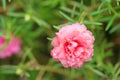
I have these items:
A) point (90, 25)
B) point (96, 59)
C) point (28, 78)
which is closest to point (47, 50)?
point (28, 78)

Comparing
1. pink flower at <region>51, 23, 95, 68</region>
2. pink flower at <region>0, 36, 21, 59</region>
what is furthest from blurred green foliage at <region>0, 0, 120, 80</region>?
pink flower at <region>51, 23, 95, 68</region>

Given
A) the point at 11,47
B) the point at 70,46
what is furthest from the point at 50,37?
the point at 70,46

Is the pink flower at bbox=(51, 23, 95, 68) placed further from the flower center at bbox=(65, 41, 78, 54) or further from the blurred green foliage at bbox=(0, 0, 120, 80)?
the blurred green foliage at bbox=(0, 0, 120, 80)

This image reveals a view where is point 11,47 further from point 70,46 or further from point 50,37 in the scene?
point 70,46

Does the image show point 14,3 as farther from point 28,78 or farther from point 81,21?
point 81,21

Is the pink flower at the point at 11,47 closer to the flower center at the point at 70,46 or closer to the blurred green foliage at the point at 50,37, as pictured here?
the blurred green foliage at the point at 50,37

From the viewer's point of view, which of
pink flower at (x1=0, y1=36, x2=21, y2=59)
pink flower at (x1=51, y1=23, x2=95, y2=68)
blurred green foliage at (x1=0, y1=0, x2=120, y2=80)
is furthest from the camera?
pink flower at (x1=0, y1=36, x2=21, y2=59)

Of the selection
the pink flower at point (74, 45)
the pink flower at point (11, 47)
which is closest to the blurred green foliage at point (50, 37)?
the pink flower at point (11, 47)
